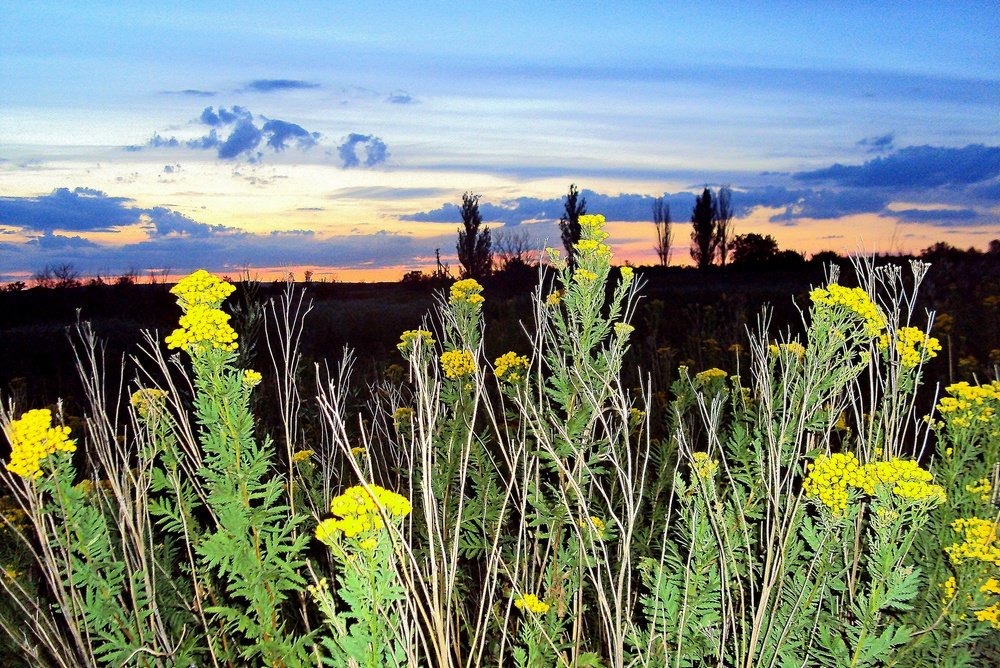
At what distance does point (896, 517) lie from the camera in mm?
2023

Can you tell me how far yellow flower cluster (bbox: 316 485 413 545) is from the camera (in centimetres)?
141

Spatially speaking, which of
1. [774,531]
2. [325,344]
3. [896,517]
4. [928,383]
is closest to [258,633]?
[774,531]

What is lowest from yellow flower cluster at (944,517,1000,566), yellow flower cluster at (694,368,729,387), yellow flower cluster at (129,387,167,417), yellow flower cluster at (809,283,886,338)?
yellow flower cluster at (944,517,1000,566)

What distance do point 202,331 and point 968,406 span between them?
2656 mm

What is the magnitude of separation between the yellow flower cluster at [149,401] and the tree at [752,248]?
4131cm

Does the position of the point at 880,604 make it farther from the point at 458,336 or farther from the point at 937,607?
the point at 458,336

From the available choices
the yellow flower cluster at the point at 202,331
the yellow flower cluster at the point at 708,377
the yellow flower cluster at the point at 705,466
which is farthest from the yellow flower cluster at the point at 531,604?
the yellow flower cluster at the point at 708,377

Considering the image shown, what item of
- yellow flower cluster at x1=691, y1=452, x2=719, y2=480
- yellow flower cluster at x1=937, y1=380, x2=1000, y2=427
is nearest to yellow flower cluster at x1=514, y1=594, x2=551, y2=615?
yellow flower cluster at x1=691, y1=452, x2=719, y2=480

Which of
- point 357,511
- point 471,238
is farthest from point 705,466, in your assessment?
point 471,238

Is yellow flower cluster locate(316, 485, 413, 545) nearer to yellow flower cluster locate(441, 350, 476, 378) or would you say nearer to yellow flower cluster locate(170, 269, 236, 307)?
yellow flower cluster locate(170, 269, 236, 307)

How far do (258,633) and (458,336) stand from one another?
5.67 feet

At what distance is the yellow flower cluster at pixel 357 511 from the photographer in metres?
1.41

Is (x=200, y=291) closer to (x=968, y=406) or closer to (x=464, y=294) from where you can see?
(x=464, y=294)

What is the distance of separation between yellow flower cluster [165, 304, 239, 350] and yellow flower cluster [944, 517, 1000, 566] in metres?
2.36
